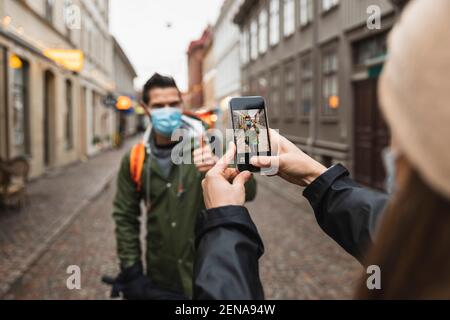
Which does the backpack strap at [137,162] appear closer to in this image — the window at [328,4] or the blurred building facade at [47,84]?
the blurred building facade at [47,84]

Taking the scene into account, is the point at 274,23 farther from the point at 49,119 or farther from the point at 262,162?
the point at 262,162

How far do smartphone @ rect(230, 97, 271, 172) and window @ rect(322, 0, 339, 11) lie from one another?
503 inches

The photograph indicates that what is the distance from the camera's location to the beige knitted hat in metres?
0.59

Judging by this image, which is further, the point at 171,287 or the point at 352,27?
the point at 352,27

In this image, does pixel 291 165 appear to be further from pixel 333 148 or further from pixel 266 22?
pixel 266 22

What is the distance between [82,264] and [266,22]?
670 inches

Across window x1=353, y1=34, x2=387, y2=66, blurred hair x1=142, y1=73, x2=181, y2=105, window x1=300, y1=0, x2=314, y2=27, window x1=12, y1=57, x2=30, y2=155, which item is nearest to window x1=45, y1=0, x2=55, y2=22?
window x1=12, y1=57, x2=30, y2=155

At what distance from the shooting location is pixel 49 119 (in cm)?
1639

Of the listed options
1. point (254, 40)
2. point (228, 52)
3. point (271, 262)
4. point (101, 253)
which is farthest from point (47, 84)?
point (228, 52)

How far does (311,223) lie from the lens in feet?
26.6

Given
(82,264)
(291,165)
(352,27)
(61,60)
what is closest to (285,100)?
(352,27)

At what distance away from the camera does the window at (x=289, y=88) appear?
17250mm

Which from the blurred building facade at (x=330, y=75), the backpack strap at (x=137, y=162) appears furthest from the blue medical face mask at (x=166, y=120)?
the blurred building facade at (x=330, y=75)

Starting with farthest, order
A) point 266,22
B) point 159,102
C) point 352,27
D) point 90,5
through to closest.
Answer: point 90,5 → point 266,22 → point 352,27 → point 159,102
